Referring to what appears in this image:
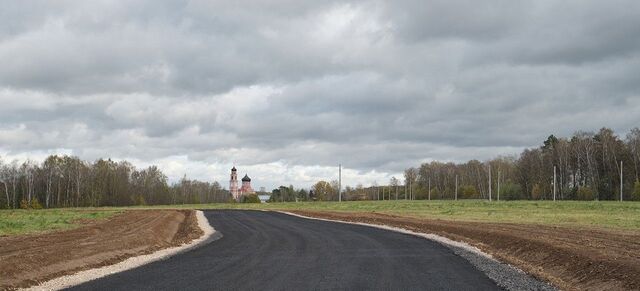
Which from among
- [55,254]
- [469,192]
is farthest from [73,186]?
[55,254]

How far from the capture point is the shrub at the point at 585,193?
103312mm

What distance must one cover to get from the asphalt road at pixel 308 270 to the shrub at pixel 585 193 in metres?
91.2

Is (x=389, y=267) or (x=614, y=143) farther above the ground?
(x=614, y=143)

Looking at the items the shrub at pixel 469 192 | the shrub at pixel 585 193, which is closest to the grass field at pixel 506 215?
the shrub at pixel 585 193

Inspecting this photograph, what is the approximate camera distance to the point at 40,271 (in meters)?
15.3

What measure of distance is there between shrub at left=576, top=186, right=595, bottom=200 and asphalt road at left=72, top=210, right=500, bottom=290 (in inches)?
3589

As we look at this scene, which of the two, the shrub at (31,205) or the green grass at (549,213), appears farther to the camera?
the shrub at (31,205)

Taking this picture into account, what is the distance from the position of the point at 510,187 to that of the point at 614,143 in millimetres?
23536

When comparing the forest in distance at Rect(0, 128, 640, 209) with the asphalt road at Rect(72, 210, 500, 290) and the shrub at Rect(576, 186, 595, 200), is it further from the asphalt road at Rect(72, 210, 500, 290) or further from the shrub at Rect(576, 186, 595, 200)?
the asphalt road at Rect(72, 210, 500, 290)

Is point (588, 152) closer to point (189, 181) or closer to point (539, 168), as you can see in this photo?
point (539, 168)

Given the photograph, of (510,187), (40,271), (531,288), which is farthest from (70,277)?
(510,187)

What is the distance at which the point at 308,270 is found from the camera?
15.3 m

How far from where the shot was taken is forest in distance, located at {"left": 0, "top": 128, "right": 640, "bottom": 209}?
354 ft

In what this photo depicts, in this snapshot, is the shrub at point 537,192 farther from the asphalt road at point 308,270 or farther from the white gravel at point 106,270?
the white gravel at point 106,270
